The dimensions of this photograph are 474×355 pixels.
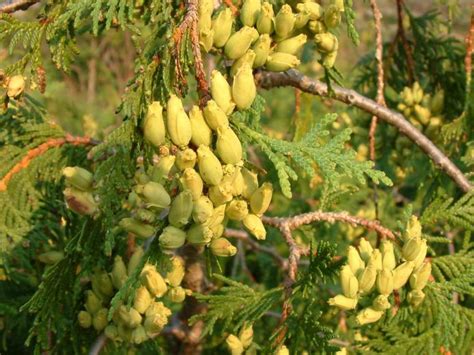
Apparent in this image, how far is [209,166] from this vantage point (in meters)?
0.77

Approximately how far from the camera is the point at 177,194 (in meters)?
0.81

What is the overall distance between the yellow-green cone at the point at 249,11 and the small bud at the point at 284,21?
32 mm

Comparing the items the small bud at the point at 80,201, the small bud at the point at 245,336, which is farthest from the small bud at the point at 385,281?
the small bud at the point at 80,201

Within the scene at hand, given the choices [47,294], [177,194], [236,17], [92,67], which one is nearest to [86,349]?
[47,294]

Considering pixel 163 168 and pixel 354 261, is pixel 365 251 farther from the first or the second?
pixel 163 168

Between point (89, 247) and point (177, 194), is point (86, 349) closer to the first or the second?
point (89, 247)

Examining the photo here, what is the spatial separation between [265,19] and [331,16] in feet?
0.46

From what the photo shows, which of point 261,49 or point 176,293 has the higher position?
point 261,49

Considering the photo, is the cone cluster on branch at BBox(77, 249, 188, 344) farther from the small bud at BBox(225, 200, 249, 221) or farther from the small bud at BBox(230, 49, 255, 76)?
the small bud at BBox(230, 49, 255, 76)

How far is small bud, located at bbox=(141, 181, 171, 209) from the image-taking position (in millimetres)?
789

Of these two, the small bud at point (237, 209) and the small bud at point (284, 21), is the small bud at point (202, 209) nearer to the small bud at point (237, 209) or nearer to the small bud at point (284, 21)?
the small bud at point (237, 209)

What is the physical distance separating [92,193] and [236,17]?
1.11ft

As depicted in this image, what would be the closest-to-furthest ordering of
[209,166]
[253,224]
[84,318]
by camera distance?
Answer: [209,166]
[253,224]
[84,318]

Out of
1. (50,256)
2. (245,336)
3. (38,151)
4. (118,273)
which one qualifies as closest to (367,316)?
(245,336)
